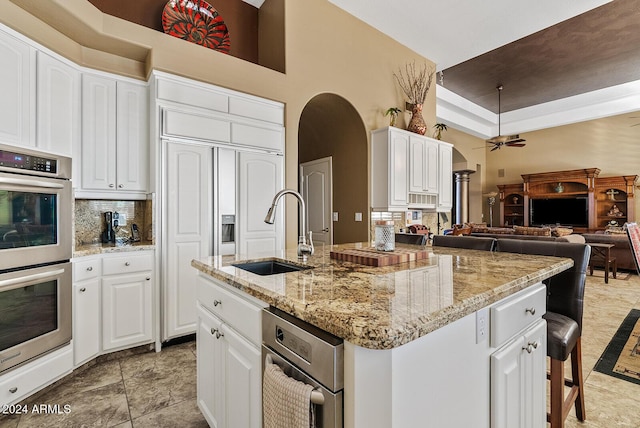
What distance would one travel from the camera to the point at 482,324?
1059 mm

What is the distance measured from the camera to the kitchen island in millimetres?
761

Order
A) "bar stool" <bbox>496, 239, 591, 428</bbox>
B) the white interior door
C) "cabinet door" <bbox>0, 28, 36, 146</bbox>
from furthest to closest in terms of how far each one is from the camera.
Result: the white interior door
"cabinet door" <bbox>0, 28, 36, 146</bbox>
"bar stool" <bbox>496, 239, 591, 428</bbox>

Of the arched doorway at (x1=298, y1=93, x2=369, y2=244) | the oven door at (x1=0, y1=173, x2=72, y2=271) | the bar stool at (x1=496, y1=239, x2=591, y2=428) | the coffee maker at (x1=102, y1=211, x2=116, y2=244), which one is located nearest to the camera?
the bar stool at (x1=496, y1=239, x2=591, y2=428)

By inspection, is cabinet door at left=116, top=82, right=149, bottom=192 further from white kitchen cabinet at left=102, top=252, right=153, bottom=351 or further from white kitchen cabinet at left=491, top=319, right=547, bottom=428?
white kitchen cabinet at left=491, top=319, right=547, bottom=428

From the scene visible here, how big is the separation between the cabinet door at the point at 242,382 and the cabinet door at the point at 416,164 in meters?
3.60

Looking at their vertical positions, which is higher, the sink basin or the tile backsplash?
the tile backsplash

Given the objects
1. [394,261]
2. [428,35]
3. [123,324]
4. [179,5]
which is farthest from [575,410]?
[179,5]

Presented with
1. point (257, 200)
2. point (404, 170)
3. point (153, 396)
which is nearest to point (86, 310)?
point (153, 396)

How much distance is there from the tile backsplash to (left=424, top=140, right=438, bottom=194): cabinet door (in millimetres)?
3633

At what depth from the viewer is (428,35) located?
4.25 metres

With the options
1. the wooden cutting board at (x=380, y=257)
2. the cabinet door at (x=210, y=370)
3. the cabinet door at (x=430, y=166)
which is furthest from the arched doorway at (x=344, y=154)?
the cabinet door at (x=210, y=370)

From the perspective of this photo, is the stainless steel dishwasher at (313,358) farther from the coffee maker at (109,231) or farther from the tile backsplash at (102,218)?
the coffee maker at (109,231)

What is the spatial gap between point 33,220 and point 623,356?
4.62m

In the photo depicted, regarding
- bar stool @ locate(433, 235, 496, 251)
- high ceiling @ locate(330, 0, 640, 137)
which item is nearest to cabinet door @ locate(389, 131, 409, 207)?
high ceiling @ locate(330, 0, 640, 137)
